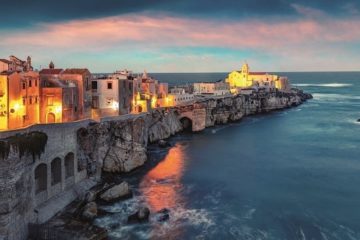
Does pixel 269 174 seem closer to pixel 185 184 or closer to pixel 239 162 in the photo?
pixel 239 162

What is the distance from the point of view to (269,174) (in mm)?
49375

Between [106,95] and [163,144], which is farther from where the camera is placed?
[163,144]

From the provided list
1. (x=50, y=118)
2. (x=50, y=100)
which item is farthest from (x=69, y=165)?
(x=50, y=100)

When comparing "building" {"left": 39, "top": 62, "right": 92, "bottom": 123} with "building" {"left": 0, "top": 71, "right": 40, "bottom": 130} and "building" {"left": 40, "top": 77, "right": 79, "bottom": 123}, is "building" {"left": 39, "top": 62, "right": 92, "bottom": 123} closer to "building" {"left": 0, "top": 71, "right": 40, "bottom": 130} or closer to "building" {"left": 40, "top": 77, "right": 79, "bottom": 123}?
"building" {"left": 40, "top": 77, "right": 79, "bottom": 123}

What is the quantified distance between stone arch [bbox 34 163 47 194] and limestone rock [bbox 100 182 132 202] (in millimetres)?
5550

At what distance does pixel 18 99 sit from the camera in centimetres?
4203

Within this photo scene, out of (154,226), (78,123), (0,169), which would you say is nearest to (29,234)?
(0,169)

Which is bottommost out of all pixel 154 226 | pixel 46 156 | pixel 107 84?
A: pixel 154 226

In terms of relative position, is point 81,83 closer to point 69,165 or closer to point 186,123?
point 69,165

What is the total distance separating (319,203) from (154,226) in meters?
16.0

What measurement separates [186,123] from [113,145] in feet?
124

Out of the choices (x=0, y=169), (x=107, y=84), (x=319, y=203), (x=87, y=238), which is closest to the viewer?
(x=0, y=169)

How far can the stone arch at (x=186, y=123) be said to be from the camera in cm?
8454

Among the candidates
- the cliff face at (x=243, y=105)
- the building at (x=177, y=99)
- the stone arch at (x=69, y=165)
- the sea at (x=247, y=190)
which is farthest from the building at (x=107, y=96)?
the cliff face at (x=243, y=105)
